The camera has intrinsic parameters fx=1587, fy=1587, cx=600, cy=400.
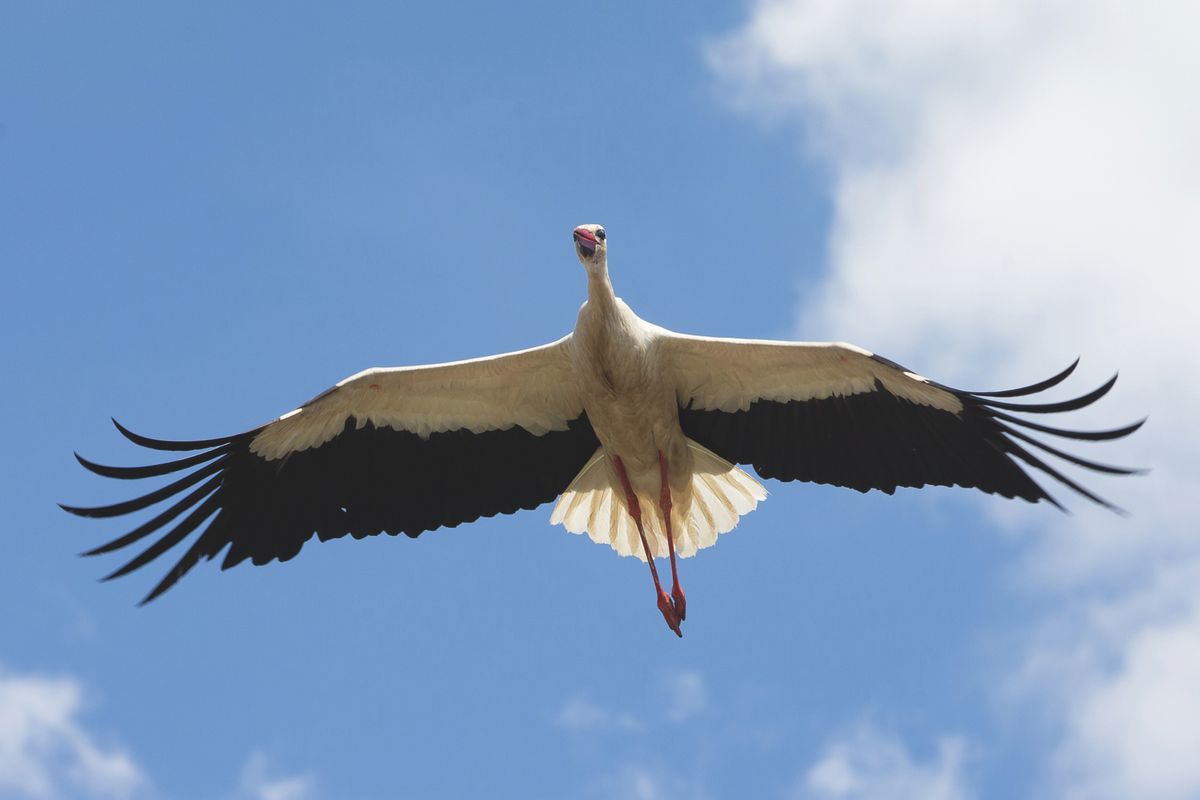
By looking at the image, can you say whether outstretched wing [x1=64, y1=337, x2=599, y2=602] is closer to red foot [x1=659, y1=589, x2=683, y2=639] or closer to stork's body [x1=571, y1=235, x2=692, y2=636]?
stork's body [x1=571, y1=235, x2=692, y2=636]

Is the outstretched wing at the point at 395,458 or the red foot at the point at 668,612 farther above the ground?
the outstretched wing at the point at 395,458

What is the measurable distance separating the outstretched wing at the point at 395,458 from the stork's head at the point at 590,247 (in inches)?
22.4

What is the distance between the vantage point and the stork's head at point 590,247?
858cm

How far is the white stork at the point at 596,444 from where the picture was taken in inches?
345

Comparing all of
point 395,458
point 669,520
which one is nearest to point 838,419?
point 669,520

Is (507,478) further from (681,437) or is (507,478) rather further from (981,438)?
(981,438)

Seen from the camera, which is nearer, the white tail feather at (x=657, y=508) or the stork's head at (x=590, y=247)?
the stork's head at (x=590, y=247)

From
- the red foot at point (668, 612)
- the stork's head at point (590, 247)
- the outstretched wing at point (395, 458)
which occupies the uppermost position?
the stork's head at point (590, 247)

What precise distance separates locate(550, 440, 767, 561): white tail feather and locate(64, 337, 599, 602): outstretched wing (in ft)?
0.52

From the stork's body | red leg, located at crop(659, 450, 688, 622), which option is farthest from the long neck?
red leg, located at crop(659, 450, 688, 622)

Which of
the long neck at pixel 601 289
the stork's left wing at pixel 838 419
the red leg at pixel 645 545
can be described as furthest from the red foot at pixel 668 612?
Result: the long neck at pixel 601 289

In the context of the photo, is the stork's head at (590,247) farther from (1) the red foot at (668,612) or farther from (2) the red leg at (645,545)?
(1) the red foot at (668,612)

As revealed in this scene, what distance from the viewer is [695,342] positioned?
8914mm

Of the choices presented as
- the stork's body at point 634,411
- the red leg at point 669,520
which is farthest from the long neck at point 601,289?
the red leg at point 669,520
